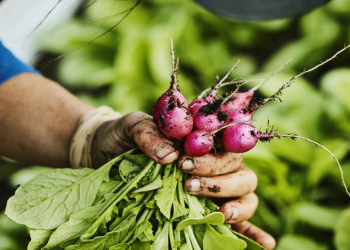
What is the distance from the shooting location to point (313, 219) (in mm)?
1872

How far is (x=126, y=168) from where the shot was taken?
109cm

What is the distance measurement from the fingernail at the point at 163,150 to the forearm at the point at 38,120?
71 cm

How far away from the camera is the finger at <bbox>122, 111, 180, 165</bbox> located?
1.01 m

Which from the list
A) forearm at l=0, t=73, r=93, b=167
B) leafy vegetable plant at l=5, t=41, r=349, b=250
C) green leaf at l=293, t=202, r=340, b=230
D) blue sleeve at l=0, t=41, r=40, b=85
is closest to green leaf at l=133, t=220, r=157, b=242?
leafy vegetable plant at l=5, t=41, r=349, b=250

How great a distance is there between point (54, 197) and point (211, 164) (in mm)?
575

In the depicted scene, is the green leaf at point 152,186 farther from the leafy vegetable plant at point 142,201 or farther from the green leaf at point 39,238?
the green leaf at point 39,238

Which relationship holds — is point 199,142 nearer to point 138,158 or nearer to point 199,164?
point 199,164

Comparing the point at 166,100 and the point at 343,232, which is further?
the point at 343,232

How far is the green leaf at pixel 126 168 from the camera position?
3.53 ft

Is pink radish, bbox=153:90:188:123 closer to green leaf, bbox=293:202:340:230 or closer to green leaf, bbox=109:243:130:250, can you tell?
green leaf, bbox=109:243:130:250

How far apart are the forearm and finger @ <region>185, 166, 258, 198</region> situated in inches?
30.7

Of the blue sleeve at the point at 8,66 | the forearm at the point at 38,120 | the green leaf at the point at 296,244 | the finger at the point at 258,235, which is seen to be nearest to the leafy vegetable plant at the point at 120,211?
the finger at the point at 258,235

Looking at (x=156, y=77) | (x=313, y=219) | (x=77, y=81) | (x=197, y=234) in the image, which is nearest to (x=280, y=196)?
(x=313, y=219)

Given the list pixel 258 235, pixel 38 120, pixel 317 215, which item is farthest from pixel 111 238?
pixel 317 215
